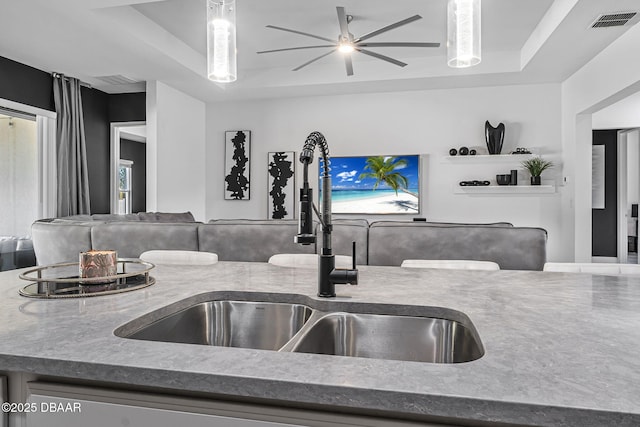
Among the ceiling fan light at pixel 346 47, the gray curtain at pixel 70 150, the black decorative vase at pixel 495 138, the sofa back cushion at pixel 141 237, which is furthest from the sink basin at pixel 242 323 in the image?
the black decorative vase at pixel 495 138

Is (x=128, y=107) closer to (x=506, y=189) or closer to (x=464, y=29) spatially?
(x=464, y=29)

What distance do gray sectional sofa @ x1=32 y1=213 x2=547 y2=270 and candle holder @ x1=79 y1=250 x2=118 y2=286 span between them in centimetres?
144

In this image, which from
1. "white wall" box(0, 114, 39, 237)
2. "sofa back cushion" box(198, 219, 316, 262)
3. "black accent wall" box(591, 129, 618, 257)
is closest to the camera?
"sofa back cushion" box(198, 219, 316, 262)

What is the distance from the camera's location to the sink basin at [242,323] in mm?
1073

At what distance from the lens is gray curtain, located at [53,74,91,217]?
5234 millimetres

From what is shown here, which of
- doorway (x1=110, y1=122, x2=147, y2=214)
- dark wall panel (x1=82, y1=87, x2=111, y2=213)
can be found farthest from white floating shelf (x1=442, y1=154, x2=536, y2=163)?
doorway (x1=110, y1=122, x2=147, y2=214)

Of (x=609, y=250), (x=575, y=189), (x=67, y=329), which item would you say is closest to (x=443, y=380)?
(x=67, y=329)

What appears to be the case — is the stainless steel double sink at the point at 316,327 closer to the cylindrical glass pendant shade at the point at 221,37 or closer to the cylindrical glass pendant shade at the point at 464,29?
the cylindrical glass pendant shade at the point at 221,37

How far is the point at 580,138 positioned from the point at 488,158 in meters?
1.09

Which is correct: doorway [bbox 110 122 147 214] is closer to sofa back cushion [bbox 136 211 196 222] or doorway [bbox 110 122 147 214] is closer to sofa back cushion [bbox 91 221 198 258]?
sofa back cushion [bbox 136 211 196 222]

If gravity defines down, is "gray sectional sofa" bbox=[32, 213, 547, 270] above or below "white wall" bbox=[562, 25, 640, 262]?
below

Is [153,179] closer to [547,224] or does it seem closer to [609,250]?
[547,224]

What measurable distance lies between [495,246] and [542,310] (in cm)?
183

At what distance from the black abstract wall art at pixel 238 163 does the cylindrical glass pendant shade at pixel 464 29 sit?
4.45 meters
